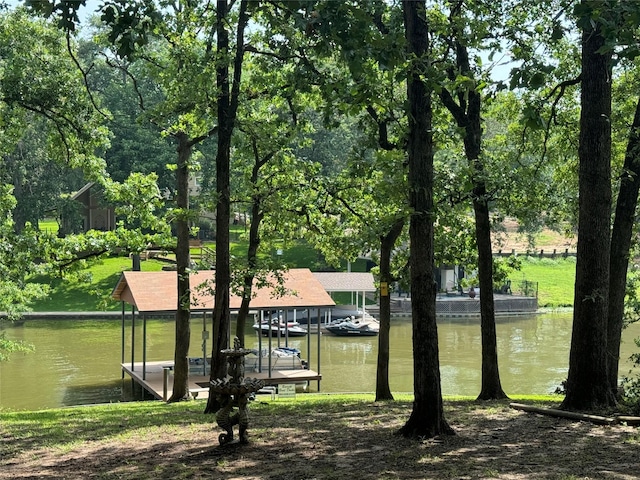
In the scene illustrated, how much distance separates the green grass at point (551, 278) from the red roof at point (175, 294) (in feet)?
88.3

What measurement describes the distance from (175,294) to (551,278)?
3734cm

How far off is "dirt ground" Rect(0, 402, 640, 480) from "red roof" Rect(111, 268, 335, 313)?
12.1 meters

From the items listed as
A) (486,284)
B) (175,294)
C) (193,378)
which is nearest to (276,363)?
(193,378)

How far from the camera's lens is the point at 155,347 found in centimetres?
3284

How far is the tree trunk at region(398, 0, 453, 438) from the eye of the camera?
26.1 ft

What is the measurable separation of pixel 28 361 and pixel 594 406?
24088 millimetres

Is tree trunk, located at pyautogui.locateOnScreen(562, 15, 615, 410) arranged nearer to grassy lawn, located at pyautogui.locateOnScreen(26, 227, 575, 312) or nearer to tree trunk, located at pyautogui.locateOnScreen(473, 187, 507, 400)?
tree trunk, located at pyautogui.locateOnScreen(473, 187, 507, 400)

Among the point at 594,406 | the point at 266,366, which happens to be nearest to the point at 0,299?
the point at 266,366

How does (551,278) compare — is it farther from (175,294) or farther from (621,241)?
(621,241)

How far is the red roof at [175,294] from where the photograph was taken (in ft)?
71.7

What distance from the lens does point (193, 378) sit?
22344 mm

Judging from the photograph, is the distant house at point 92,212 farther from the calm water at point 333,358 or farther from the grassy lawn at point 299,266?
the calm water at point 333,358

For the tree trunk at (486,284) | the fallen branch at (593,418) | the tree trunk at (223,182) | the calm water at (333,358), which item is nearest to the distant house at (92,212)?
the calm water at (333,358)

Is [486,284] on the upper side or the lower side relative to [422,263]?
lower
